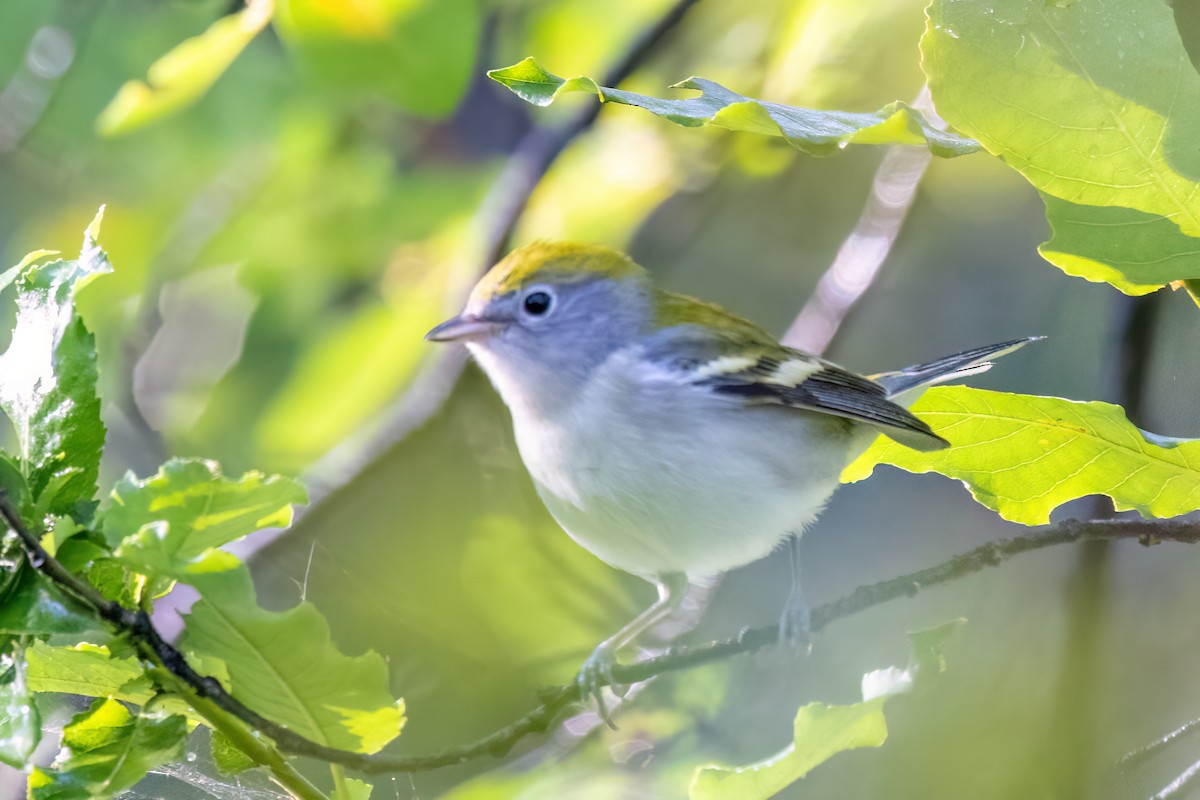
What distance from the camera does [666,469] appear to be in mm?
760

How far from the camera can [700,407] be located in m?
0.83

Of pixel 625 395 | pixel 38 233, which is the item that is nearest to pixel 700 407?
pixel 625 395

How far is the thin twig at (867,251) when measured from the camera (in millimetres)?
1184

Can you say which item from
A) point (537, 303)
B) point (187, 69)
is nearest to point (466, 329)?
point (537, 303)

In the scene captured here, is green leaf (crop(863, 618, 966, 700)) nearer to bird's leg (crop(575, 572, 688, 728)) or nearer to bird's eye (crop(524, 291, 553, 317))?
bird's leg (crop(575, 572, 688, 728))

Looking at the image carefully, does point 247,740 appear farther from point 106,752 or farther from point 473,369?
point 473,369

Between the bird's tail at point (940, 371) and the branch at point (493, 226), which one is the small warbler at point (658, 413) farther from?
the branch at point (493, 226)

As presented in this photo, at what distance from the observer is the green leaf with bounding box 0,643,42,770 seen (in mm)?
335

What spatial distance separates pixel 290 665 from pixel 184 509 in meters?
0.08

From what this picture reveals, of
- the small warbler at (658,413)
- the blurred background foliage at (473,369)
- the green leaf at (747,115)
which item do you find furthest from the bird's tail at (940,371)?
the green leaf at (747,115)

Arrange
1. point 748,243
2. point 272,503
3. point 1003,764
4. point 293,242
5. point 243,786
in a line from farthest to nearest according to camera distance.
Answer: point 748,243, point 293,242, point 1003,764, point 243,786, point 272,503

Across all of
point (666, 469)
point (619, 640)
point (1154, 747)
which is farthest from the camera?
point (619, 640)

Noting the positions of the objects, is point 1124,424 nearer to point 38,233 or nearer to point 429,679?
point 429,679

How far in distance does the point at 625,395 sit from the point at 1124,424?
0.43 m
